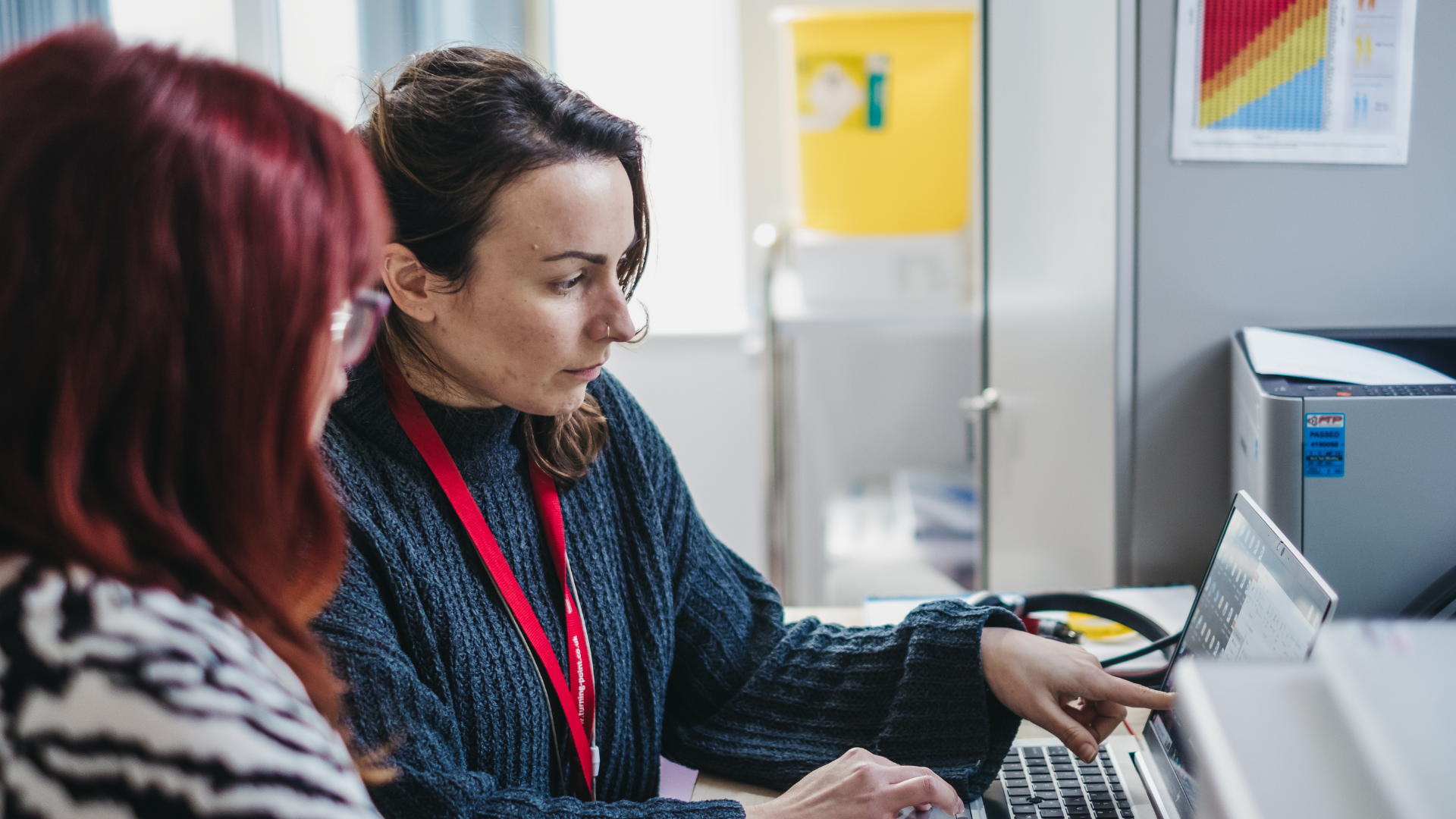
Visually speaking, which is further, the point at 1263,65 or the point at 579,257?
the point at 1263,65

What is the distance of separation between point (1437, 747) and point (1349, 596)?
76 centimetres

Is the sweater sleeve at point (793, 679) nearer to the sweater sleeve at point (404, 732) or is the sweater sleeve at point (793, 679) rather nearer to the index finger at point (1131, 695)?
the index finger at point (1131, 695)

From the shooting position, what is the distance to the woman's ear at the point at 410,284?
90 centimetres

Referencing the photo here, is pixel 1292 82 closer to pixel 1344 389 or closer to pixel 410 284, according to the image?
pixel 1344 389

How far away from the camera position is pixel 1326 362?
3.57 feet

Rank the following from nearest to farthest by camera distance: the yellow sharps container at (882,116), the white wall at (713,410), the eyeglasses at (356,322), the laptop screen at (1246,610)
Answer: the eyeglasses at (356,322), the laptop screen at (1246,610), the yellow sharps container at (882,116), the white wall at (713,410)

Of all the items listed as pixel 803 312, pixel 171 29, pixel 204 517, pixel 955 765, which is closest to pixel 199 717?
pixel 204 517

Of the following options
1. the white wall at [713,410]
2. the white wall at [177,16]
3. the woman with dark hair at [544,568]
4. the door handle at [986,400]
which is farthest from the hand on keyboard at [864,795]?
the white wall at [177,16]

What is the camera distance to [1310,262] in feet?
3.90

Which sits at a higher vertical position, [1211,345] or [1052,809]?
[1211,345]

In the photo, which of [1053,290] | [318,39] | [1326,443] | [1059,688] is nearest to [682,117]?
[318,39]

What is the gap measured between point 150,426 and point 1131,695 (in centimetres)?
72

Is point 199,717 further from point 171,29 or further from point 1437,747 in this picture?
point 171,29

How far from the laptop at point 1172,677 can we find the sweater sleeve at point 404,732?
10.8 inches
